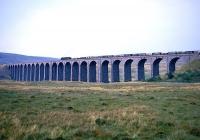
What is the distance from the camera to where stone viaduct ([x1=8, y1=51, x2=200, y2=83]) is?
2292 inches

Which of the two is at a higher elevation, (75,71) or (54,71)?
(54,71)

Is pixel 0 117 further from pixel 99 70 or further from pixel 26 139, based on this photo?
pixel 99 70

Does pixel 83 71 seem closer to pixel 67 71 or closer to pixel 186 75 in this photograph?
pixel 67 71

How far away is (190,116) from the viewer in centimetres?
1466

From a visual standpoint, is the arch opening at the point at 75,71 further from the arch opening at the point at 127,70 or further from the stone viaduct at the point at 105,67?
the arch opening at the point at 127,70

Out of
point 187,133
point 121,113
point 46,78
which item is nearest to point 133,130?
point 187,133

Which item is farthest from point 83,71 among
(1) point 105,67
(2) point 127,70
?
(2) point 127,70

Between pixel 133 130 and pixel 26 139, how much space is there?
3.98 metres

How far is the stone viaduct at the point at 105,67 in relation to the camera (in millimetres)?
58219

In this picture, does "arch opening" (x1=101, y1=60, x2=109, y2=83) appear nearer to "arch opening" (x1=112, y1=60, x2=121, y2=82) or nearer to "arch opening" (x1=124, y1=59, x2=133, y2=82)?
"arch opening" (x1=112, y1=60, x2=121, y2=82)

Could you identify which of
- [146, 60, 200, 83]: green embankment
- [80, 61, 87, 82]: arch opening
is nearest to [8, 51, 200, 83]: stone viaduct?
[80, 61, 87, 82]: arch opening

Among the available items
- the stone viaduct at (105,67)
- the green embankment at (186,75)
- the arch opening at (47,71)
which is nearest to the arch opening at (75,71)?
the stone viaduct at (105,67)

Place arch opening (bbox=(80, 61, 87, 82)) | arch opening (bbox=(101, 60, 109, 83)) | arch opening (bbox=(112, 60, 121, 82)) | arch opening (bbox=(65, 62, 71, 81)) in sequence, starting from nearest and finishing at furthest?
arch opening (bbox=(112, 60, 121, 82))
arch opening (bbox=(101, 60, 109, 83))
arch opening (bbox=(80, 61, 87, 82))
arch opening (bbox=(65, 62, 71, 81))

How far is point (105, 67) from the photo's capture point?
75.2m
